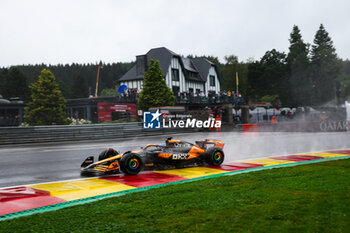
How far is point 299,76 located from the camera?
226 feet

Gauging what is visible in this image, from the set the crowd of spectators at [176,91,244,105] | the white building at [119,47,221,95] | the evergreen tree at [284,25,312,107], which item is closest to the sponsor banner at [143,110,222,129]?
the crowd of spectators at [176,91,244,105]

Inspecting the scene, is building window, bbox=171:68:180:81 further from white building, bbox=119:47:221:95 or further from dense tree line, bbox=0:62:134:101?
dense tree line, bbox=0:62:134:101

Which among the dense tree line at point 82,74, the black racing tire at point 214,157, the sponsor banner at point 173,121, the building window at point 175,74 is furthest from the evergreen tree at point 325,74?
the dense tree line at point 82,74

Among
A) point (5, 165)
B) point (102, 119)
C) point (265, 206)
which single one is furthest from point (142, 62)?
point (265, 206)

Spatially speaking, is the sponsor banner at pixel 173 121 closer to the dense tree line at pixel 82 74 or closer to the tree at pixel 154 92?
the tree at pixel 154 92

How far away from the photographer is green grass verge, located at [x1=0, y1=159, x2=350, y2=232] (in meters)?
4.87

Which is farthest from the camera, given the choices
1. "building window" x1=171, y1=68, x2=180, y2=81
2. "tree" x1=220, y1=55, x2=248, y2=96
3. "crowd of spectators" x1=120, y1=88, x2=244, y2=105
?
"tree" x1=220, y1=55, x2=248, y2=96

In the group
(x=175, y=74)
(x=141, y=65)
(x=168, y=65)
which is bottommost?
(x=175, y=74)

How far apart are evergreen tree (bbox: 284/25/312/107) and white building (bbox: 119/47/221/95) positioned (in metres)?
23.2

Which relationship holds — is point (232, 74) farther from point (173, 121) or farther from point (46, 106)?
point (173, 121)

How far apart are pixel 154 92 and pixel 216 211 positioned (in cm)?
3300

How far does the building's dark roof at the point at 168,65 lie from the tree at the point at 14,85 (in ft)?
161

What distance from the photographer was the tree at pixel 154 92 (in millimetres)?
37875

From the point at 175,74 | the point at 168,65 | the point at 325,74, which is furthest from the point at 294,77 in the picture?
the point at 168,65
